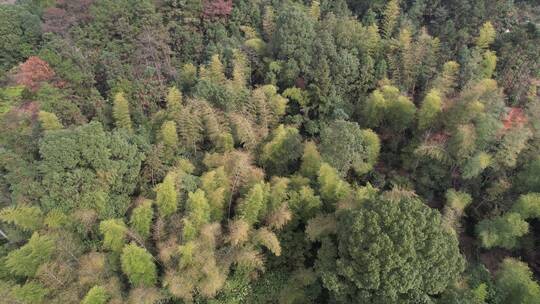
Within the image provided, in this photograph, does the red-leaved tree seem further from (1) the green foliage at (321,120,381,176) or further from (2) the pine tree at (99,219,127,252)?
(1) the green foliage at (321,120,381,176)

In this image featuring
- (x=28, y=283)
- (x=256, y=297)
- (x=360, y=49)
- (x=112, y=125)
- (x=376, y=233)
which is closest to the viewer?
(x=376, y=233)

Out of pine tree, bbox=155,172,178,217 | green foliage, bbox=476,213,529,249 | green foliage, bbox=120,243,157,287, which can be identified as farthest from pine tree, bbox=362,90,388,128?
green foliage, bbox=120,243,157,287

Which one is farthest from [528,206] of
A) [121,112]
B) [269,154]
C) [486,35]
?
[121,112]

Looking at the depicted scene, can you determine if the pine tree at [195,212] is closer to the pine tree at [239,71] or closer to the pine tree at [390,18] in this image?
the pine tree at [239,71]

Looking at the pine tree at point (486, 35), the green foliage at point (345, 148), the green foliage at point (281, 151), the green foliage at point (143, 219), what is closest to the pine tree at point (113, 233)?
the green foliage at point (143, 219)

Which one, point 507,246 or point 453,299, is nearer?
point 453,299

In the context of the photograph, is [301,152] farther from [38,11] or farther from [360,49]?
[38,11]

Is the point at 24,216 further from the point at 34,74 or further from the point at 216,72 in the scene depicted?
the point at 216,72

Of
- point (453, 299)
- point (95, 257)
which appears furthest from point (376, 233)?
point (95, 257)
